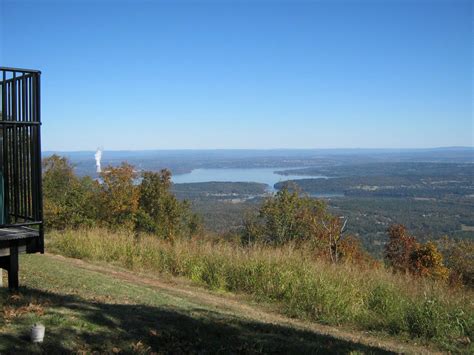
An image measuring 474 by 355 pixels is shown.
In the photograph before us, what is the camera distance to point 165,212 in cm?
3341

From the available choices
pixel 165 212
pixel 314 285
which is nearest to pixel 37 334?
pixel 314 285

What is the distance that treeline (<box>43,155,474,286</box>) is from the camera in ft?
83.2

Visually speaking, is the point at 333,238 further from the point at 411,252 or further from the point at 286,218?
the point at 411,252

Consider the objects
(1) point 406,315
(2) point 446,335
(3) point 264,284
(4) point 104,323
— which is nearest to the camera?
(4) point 104,323

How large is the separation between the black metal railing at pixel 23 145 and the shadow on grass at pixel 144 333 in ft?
3.22

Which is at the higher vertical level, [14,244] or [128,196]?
[14,244]

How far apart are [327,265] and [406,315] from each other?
2627 millimetres

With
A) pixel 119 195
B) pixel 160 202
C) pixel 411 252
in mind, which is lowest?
pixel 411 252

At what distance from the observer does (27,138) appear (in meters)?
4.71

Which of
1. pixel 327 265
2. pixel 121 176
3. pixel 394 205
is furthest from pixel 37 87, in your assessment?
pixel 394 205

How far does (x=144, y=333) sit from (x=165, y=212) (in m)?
29.3

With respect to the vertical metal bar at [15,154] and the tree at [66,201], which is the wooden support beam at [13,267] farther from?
the tree at [66,201]

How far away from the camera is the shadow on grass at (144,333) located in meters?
3.86

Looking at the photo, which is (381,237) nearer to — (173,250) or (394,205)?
(394,205)
